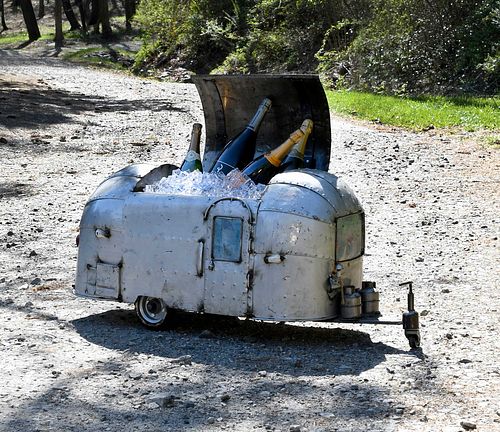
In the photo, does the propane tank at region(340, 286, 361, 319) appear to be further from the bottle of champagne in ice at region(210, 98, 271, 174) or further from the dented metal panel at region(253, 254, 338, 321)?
the bottle of champagne in ice at region(210, 98, 271, 174)

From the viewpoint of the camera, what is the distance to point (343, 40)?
97.2ft

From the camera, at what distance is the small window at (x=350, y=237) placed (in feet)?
21.2

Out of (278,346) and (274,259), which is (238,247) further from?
(278,346)

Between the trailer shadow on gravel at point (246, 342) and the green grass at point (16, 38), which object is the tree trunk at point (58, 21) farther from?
the trailer shadow on gravel at point (246, 342)

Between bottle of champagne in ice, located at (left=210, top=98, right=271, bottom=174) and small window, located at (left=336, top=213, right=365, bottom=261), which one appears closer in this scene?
small window, located at (left=336, top=213, right=365, bottom=261)

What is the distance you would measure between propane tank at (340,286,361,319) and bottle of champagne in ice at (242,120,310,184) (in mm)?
1081

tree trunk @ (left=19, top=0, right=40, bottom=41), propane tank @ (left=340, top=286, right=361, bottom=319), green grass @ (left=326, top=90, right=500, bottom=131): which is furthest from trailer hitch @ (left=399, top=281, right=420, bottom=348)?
tree trunk @ (left=19, top=0, right=40, bottom=41)

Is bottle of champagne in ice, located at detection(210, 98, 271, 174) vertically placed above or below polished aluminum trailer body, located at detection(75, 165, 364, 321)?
above

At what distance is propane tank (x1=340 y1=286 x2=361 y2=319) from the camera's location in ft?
21.2

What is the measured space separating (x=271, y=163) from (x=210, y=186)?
59cm

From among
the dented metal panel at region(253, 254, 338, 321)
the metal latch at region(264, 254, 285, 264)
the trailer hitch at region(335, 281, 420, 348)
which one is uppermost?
the metal latch at region(264, 254, 285, 264)

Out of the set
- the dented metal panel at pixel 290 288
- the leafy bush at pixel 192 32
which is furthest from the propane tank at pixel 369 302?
the leafy bush at pixel 192 32

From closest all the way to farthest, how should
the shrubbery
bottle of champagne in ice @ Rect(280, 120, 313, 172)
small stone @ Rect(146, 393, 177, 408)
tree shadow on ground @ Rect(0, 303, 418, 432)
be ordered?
tree shadow on ground @ Rect(0, 303, 418, 432), small stone @ Rect(146, 393, 177, 408), bottle of champagne in ice @ Rect(280, 120, 313, 172), the shrubbery

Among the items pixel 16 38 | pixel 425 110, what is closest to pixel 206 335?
pixel 425 110
